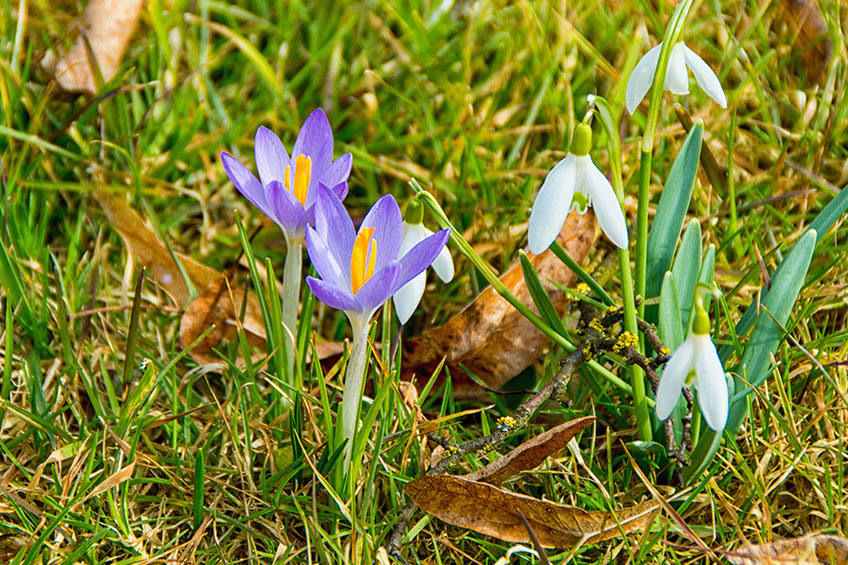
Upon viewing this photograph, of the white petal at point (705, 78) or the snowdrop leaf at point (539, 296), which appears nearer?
the white petal at point (705, 78)

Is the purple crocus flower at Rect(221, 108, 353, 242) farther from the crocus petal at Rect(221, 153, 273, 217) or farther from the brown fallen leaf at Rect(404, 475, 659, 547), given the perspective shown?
the brown fallen leaf at Rect(404, 475, 659, 547)

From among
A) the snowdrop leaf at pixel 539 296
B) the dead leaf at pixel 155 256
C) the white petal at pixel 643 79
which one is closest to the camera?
the white petal at pixel 643 79

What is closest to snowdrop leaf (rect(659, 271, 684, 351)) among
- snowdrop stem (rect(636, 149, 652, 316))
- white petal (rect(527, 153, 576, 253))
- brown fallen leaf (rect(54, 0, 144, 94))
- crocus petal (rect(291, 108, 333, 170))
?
snowdrop stem (rect(636, 149, 652, 316))

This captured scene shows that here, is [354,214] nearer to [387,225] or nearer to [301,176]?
[301,176]

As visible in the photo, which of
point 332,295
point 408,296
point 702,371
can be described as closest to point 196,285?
point 408,296

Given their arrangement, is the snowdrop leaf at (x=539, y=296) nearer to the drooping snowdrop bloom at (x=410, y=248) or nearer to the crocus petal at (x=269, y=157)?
the drooping snowdrop bloom at (x=410, y=248)

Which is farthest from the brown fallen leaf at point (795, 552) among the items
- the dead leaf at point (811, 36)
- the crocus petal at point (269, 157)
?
the dead leaf at point (811, 36)

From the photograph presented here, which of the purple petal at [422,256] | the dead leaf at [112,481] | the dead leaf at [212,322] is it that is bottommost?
the dead leaf at [112,481]

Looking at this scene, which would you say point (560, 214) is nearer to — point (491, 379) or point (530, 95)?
point (491, 379)
